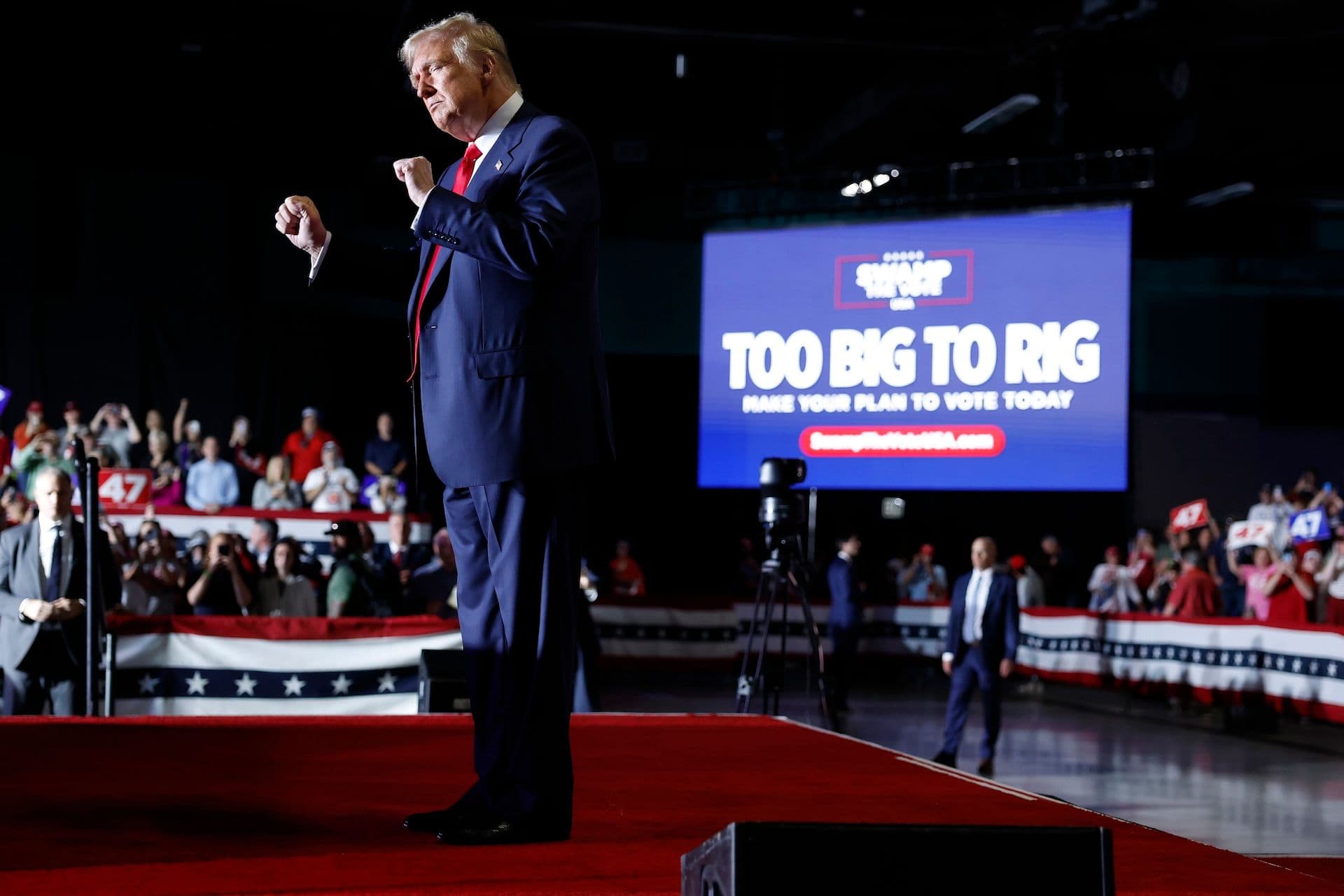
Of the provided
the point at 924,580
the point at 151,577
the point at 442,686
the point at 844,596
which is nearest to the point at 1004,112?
the point at 844,596

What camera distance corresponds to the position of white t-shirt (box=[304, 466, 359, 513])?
1082cm

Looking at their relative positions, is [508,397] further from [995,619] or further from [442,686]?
[995,619]

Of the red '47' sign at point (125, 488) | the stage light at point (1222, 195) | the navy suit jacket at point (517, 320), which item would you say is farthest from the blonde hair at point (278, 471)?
the stage light at point (1222, 195)

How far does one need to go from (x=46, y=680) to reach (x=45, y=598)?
1.15 feet

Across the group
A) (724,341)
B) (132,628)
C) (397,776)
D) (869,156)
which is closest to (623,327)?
(869,156)

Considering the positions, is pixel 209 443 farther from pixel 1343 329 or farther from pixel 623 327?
pixel 1343 329

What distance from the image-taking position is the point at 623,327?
16703mm

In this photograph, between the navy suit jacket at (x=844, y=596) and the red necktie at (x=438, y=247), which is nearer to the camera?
the red necktie at (x=438, y=247)

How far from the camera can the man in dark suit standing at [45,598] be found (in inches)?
213

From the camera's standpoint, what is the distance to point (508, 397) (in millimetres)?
2057

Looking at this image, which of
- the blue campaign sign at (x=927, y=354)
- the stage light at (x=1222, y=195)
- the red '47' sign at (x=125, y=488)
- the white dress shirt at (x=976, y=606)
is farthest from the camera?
the stage light at (x=1222, y=195)

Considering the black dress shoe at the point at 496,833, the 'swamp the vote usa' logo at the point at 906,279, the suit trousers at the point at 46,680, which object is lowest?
the suit trousers at the point at 46,680

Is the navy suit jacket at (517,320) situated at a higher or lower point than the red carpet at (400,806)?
higher

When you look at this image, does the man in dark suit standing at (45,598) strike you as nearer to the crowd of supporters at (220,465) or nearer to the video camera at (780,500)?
the video camera at (780,500)
